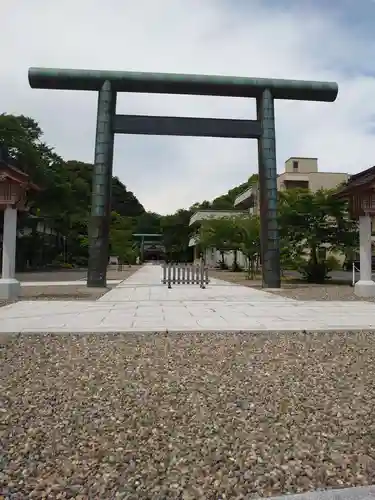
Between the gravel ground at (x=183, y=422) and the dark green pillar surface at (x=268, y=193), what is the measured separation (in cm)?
1058

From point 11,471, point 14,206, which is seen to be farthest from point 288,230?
point 11,471

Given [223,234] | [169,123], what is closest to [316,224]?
[169,123]

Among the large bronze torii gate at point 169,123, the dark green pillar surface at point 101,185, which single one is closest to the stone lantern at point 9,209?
the dark green pillar surface at point 101,185

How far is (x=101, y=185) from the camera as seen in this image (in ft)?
53.8

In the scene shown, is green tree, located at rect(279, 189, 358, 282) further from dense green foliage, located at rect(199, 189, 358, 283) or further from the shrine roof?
the shrine roof

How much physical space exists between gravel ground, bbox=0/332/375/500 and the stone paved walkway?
1.85m

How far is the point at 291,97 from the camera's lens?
1725cm

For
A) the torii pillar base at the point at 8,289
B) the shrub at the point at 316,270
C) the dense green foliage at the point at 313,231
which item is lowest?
the torii pillar base at the point at 8,289

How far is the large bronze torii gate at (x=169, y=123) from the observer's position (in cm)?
1634

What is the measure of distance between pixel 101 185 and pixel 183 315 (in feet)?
27.5

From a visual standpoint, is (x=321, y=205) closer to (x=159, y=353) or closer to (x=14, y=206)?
(x=14, y=206)

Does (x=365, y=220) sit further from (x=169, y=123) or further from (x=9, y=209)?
(x=9, y=209)

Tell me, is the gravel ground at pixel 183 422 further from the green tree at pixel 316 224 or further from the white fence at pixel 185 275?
the green tree at pixel 316 224

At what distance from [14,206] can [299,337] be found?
9.45 m
